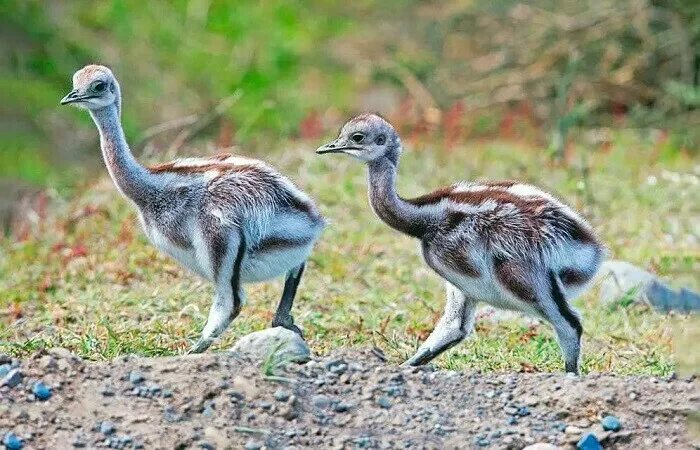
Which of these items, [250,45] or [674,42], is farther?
[250,45]

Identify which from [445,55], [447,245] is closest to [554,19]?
[445,55]

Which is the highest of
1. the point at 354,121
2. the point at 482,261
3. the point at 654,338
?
the point at 354,121

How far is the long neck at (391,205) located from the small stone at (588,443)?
1.56 meters

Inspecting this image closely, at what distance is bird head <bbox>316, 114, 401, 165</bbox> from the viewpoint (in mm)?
6910

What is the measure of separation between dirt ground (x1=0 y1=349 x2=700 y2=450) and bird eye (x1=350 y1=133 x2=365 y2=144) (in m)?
1.29

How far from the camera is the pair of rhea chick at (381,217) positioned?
6.58m

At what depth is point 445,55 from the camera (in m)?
17.0

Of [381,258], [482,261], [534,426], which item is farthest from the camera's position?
[381,258]

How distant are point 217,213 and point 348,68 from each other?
37.1ft

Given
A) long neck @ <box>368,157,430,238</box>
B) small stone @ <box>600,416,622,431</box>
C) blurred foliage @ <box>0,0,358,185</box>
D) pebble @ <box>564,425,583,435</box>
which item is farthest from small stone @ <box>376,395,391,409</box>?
blurred foliage @ <box>0,0,358,185</box>

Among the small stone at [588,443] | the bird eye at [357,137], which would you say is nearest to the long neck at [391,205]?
the bird eye at [357,137]

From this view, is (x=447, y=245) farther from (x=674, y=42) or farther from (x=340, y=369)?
(x=674, y=42)

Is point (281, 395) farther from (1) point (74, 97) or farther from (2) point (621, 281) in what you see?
(2) point (621, 281)

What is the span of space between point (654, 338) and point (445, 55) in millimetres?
9624
